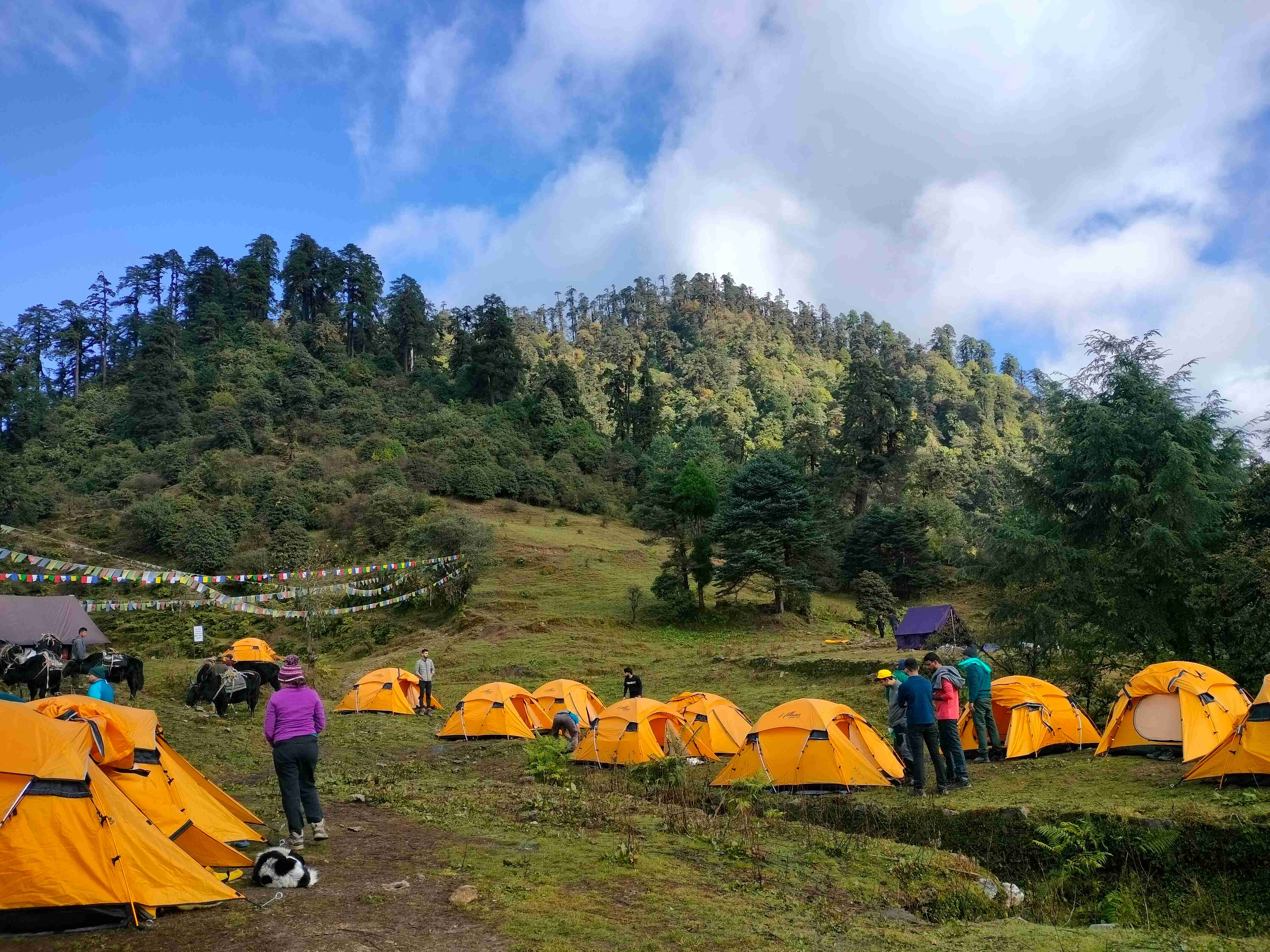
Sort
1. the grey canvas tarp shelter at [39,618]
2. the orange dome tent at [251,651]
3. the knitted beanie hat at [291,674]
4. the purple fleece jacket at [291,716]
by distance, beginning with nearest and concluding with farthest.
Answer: the purple fleece jacket at [291,716], the knitted beanie hat at [291,674], the grey canvas tarp shelter at [39,618], the orange dome tent at [251,651]

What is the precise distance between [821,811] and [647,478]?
47109mm

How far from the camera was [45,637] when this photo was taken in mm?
17984

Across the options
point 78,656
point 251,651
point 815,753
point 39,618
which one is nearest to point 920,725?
point 815,753

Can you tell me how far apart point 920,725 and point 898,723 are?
0.74m

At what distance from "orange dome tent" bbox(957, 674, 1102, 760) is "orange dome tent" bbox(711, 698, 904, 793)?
1.61 m

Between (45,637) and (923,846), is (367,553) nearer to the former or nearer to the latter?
(45,637)

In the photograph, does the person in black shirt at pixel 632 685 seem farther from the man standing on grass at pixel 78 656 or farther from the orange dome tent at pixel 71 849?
the orange dome tent at pixel 71 849

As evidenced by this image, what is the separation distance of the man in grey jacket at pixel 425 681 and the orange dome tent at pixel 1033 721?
1278cm

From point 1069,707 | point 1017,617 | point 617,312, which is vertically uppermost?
point 617,312

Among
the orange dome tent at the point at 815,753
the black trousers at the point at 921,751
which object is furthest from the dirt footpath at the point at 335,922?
the black trousers at the point at 921,751

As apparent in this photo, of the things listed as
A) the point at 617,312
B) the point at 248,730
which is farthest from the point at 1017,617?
the point at 617,312

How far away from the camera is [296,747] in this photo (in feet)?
24.0

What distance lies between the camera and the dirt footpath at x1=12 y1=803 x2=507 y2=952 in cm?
497

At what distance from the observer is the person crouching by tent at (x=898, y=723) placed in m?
10.3
